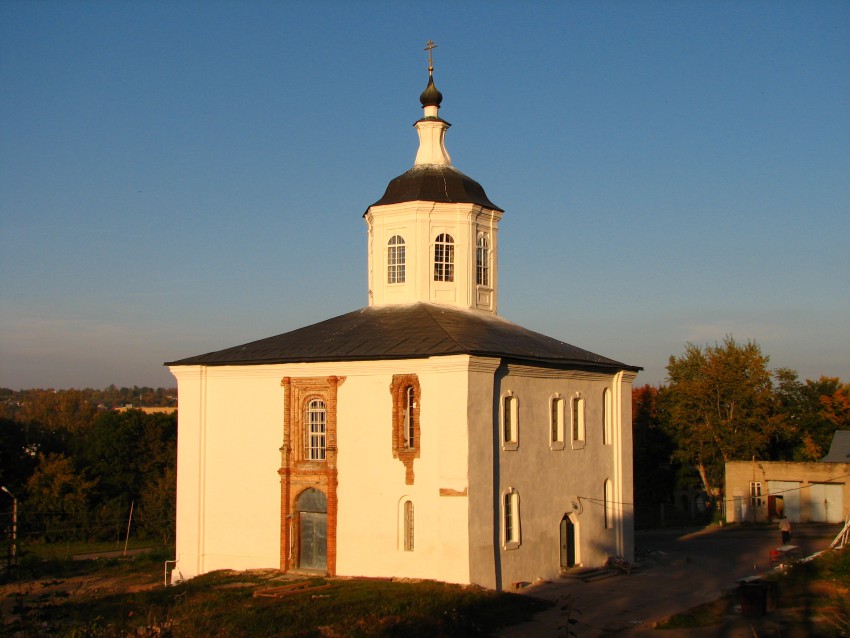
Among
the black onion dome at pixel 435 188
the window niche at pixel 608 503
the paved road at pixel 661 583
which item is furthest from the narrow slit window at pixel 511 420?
the black onion dome at pixel 435 188

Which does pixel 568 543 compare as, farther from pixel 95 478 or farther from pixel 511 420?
pixel 95 478

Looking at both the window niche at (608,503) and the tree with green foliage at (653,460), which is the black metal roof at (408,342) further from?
the tree with green foliage at (653,460)

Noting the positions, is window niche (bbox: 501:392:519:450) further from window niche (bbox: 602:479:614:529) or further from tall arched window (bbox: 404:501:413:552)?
window niche (bbox: 602:479:614:529)

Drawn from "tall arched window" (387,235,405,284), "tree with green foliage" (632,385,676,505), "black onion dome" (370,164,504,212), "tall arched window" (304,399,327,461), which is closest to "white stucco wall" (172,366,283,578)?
"tall arched window" (304,399,327,461)

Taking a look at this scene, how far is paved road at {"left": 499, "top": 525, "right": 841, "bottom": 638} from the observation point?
20.2m

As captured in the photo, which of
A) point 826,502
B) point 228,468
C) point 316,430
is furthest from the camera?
point 826,502

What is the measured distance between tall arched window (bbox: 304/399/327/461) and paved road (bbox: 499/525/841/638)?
624 cm

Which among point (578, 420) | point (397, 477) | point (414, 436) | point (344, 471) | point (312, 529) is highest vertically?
point (578, 420)

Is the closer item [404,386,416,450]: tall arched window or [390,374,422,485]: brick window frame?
[390,374,422,485]: brick window frame

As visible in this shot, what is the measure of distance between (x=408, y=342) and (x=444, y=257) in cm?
519

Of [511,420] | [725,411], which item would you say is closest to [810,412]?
[725,411]

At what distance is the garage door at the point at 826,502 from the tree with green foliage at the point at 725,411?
26.6ft

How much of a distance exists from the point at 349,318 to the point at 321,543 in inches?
266

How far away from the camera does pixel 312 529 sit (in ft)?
81.7
